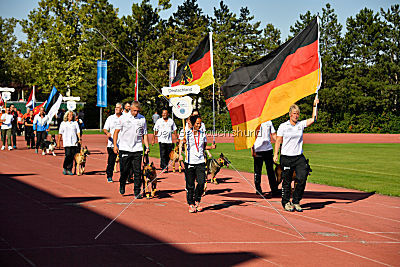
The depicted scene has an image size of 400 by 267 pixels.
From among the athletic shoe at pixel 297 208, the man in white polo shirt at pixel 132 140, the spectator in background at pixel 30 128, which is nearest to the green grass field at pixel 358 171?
the athletic shoe at pixel 297 208

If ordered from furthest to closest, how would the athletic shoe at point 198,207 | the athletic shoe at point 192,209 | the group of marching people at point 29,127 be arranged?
1. the group of marching people at point 29,127
2. the athletic shoe at point 198,207
3. the athletic shoe at point 192,209

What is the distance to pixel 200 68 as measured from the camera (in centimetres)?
1421

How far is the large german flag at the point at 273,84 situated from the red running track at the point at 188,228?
182 cm

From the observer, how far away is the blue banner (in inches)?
1538

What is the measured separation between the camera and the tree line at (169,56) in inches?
2178

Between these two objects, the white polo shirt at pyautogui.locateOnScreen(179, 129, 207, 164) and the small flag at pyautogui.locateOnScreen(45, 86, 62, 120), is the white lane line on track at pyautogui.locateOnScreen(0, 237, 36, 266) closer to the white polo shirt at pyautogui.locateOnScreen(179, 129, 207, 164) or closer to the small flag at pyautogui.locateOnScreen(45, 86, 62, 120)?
the white polo shirt at pyautogui.locateOnScreen(179, 129, 207, 164)

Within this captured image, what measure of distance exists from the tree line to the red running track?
138 ft

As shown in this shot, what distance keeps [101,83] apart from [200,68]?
26.9m

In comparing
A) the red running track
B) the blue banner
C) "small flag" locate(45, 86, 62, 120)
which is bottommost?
the red running track

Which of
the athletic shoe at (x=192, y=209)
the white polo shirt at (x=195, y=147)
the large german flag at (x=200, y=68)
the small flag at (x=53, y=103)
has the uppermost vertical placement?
the large german flag at (x=200, y=68)

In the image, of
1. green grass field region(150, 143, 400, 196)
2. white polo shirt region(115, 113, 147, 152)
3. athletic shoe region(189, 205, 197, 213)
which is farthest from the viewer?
green grass field region(150, 143, 400, 196)

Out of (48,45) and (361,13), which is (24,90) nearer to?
(48,45)

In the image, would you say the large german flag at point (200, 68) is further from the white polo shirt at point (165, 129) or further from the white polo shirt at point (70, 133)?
the white polo shirt at point (70, 133)

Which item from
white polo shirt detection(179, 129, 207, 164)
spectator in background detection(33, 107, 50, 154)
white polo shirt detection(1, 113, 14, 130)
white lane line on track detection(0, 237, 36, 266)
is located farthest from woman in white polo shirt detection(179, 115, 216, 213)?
white polo shirt detection(1, 113, 14, 130)
